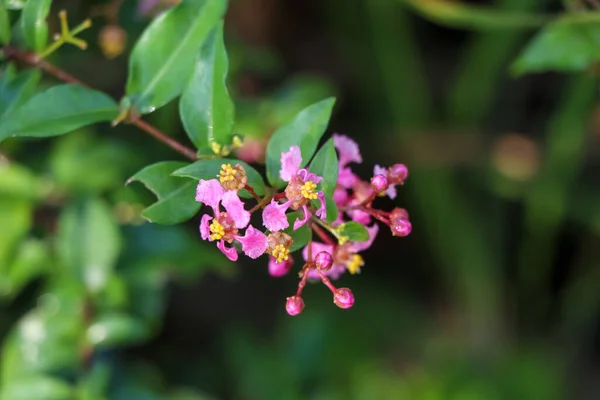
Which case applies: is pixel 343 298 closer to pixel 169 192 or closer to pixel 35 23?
pixel 169 192

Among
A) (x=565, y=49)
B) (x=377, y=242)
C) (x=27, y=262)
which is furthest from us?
(x=377, y=242)

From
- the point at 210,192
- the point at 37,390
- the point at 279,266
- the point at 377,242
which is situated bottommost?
the point at 377,242

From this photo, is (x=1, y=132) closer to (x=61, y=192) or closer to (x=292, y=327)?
(x=61, y=192)

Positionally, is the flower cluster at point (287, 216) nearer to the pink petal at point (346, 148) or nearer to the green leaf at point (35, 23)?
the pink petal at point (346, 148)

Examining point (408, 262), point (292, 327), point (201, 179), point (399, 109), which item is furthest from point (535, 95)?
point (201, 179)

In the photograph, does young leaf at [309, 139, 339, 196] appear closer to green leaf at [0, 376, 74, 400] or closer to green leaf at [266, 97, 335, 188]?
green leaf at [266, 97, 335, 188]

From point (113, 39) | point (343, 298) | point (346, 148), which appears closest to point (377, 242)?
point (113, 39)

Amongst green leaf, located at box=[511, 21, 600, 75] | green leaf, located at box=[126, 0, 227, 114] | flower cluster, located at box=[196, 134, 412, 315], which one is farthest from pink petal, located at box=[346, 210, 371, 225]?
green leaf, located at box=[511, 21, 600, 75]
